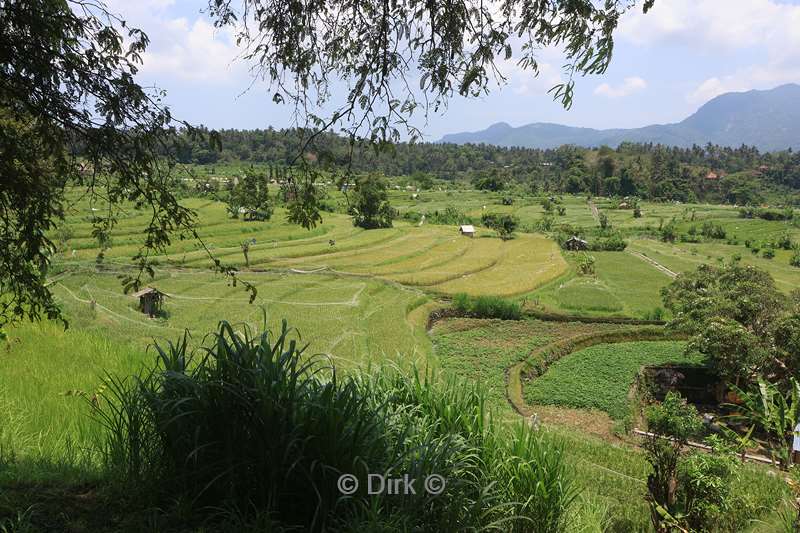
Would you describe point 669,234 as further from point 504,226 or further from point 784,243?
point 504,226

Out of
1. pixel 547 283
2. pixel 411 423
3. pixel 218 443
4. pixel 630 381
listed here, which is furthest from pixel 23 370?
pixel 547 283

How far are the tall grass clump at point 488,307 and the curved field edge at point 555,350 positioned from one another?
11.3 ft

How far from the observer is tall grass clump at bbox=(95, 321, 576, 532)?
2.47m

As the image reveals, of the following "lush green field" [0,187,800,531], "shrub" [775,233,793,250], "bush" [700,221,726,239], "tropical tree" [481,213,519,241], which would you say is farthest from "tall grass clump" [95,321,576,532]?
"bush" [700,221,726,239]

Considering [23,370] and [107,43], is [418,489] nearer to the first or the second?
[107,43]

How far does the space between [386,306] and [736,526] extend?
19941mm

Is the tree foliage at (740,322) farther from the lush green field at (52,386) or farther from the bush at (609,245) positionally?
the bush at (609,245)

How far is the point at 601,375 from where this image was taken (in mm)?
17656

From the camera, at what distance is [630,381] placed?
1708 centimetres

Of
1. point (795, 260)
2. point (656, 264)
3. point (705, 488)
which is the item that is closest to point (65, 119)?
point (705, 488)

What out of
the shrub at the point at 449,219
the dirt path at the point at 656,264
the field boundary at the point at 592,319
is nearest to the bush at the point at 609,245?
the dirt path at the point at 656,264

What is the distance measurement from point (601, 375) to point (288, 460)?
1704cm

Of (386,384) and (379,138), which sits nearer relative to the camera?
(379,138)

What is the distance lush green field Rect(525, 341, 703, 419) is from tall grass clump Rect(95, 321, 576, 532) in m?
13.5
